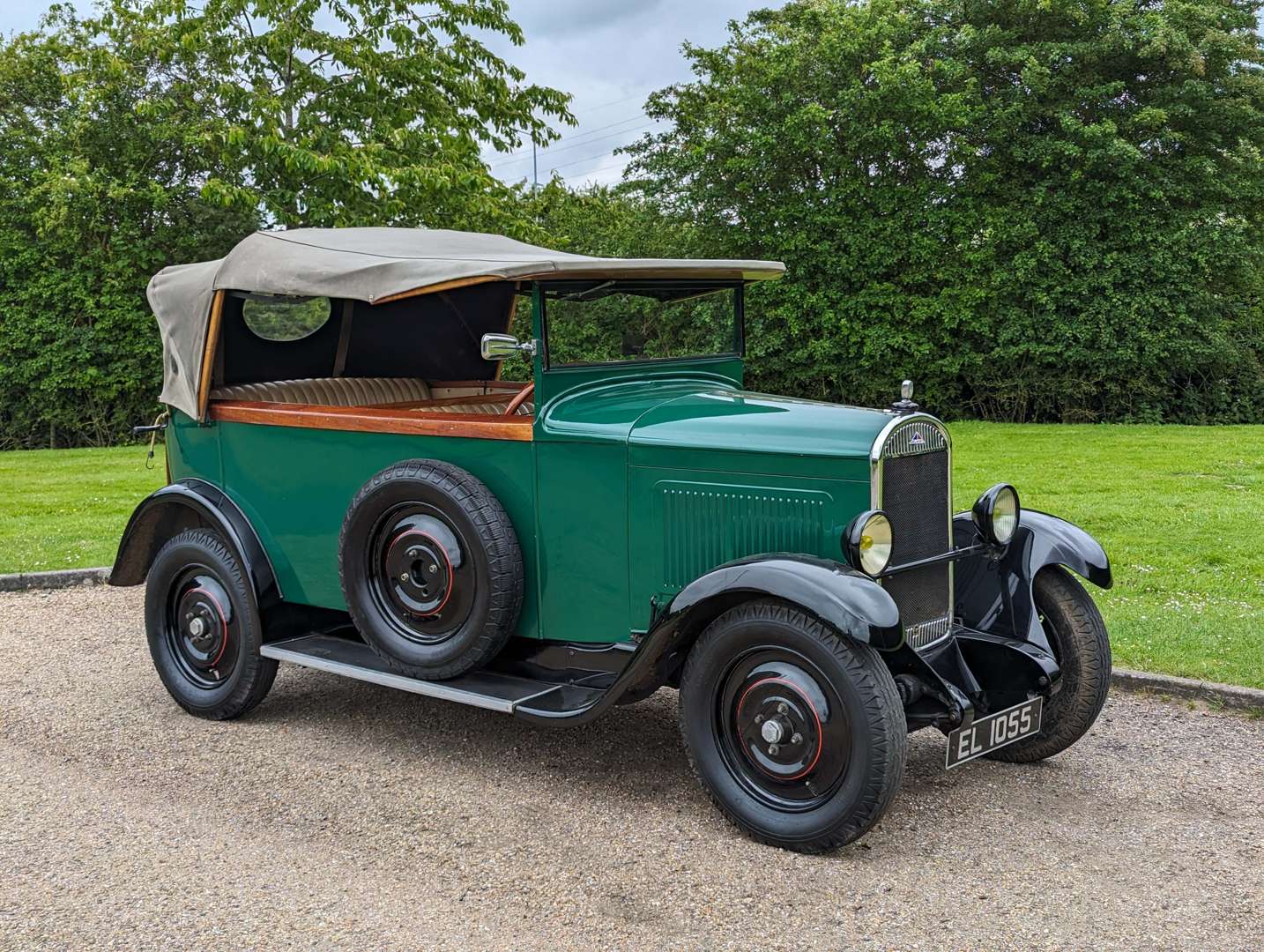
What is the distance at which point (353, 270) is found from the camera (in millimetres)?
4535

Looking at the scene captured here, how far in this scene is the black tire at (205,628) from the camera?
504 cm

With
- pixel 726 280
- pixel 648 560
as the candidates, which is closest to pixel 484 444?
pixel 648 560

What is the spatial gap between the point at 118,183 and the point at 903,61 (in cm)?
1142

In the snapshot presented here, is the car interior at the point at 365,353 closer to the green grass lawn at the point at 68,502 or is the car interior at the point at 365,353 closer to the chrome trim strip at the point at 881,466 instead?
the chrome trim strip at the point at 881,466


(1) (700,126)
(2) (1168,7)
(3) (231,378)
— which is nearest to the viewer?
(3) (231,378)

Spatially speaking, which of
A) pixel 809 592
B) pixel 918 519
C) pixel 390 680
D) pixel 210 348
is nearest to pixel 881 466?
pixel 918 519

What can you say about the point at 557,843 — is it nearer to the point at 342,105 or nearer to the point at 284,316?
the point at 284,316

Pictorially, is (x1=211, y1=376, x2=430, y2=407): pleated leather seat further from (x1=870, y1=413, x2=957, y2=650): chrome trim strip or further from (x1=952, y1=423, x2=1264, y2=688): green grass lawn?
(x1=952, y1=423, x2=1264, y2=688): green grass lawn

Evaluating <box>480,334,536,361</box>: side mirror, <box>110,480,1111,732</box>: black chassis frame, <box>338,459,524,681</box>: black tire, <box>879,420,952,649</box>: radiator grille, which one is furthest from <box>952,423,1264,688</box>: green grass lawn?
<box>480,334,536,361</box>: side mirror

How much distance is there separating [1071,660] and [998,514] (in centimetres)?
62

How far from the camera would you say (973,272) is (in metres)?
16.1

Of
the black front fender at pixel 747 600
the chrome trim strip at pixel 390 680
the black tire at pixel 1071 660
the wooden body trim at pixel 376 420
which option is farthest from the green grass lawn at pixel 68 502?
the black tire at pixel 1071 660

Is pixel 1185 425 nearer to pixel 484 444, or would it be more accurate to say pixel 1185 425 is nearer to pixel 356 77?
pixel 356 77

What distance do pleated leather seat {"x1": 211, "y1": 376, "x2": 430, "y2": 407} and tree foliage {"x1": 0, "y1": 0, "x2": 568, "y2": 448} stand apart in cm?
877
